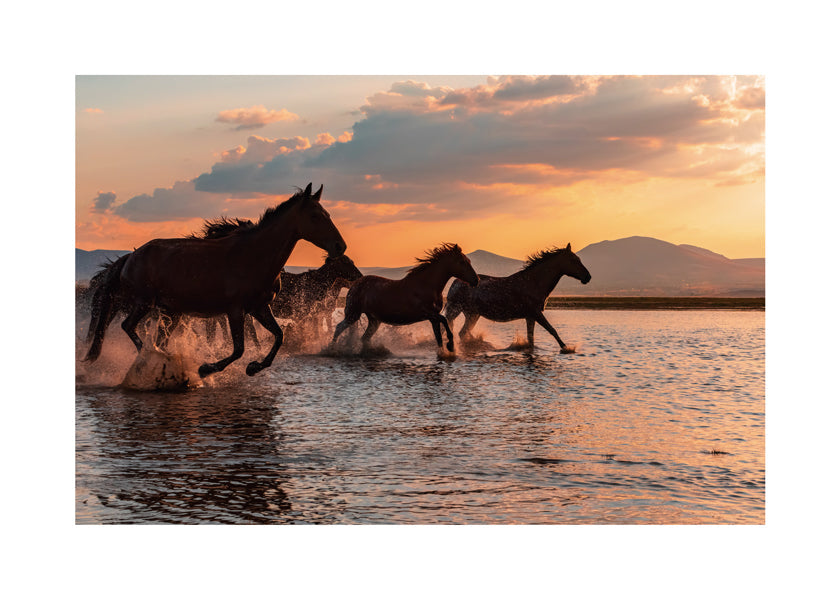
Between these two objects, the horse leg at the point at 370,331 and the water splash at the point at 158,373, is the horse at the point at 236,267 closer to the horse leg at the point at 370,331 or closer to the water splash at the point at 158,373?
the water splash at the point at 158,373

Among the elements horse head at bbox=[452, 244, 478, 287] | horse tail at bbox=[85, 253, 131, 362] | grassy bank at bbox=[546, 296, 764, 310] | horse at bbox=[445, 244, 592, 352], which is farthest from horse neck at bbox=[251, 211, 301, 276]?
grassy bank at bbox=[546, 296, 764, 310]

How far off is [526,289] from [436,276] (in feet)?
9.28

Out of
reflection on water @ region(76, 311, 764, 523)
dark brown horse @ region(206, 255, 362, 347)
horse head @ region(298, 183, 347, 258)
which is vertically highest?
horse head @ region(298, 183, 347, 258)

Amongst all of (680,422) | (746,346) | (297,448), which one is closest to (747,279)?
(746,346)

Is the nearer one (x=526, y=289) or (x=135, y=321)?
(x=135, y=321)

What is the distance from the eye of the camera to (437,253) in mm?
17828

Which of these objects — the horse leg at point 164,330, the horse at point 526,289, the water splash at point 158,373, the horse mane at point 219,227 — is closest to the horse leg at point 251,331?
the horse mane at point 219,227

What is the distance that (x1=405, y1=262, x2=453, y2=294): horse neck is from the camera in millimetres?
17750

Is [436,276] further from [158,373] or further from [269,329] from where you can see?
[158,373]

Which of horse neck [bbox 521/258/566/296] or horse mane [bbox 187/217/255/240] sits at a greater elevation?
horse mane [bbox 187/217/255/240]

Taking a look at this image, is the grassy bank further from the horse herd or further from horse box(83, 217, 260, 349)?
the horse herd

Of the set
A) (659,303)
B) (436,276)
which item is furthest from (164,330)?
(659,303)

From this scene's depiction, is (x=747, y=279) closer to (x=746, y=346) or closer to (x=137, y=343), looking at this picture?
(x=746, y=346)

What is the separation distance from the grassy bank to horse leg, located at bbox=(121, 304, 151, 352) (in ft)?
143
